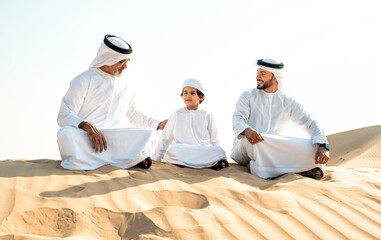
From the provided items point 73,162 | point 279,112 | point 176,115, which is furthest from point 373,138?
point 73,162

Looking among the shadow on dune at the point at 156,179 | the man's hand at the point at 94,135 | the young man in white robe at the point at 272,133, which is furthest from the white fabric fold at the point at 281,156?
the man's hand at the point at 94,135

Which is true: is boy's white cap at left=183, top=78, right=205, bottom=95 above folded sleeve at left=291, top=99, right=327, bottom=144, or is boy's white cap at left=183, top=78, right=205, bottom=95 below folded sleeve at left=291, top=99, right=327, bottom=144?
above

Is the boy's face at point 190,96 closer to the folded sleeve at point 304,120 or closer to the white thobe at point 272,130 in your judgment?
the white thobe at point 272,130

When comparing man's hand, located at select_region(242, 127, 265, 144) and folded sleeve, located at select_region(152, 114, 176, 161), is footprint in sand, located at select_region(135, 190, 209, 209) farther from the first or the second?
folded sleeve, located at select_region(152, 114, 176, 161)

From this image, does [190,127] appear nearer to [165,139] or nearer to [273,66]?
[165,139]

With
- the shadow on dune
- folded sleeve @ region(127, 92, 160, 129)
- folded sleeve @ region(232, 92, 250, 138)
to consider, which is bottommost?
the shadow on dune

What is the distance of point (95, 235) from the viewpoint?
3.21 meters

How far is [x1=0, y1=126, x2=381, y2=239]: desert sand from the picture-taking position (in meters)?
3.28

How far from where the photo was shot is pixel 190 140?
21.0ft

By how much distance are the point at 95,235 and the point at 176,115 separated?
3.51 metres

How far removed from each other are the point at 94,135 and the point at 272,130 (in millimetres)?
2761

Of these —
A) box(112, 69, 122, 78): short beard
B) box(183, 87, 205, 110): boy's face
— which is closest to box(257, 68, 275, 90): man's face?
box(183, 87, 205, 110): boy's face

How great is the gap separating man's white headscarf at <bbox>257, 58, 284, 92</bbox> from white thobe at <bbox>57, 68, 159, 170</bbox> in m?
2.11

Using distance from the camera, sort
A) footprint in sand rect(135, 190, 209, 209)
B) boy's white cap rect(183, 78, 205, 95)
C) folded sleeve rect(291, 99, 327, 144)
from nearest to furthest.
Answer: footprint in sand rect(135, 190, 209, 209) → folded sleeve rect(291, 99, 327, 144) → boy's white cap rect(183, 78, 205, 95)
